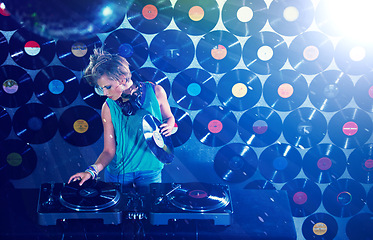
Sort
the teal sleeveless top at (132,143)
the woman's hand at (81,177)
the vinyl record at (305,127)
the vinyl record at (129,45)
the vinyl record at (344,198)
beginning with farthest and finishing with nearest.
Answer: the vinyl record at (344,198) → the vinyl record at (305,127) → the vinyl record at (129,45) → the teal sleeveless top at (132,143) → the woman's hand at (81,177)

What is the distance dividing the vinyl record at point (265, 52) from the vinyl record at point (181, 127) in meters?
0.62

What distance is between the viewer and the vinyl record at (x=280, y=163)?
2566 millimetres

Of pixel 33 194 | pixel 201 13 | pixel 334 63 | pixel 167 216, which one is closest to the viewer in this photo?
pixel 167 216

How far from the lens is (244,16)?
227cm

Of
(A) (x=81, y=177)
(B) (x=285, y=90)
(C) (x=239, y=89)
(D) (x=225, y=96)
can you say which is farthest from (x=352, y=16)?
(A) (x=81, y=177)

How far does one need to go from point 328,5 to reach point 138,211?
193cm

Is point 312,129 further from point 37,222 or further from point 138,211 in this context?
point 37,222

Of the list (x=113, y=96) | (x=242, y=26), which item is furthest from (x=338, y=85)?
(x=113, y=96)

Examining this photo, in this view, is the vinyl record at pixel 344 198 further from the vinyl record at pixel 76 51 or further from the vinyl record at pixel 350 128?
the vinyl record at pixel 76 51

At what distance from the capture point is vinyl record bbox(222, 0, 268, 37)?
7.32ft

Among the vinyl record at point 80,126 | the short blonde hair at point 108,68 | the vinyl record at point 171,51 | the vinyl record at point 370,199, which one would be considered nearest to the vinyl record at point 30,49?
the vinyl record at point 80,126

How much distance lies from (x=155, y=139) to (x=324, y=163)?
1570 millimetres

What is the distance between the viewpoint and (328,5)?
7.43 ft

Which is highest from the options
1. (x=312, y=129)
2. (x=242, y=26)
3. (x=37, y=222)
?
(x=242, y=26)
